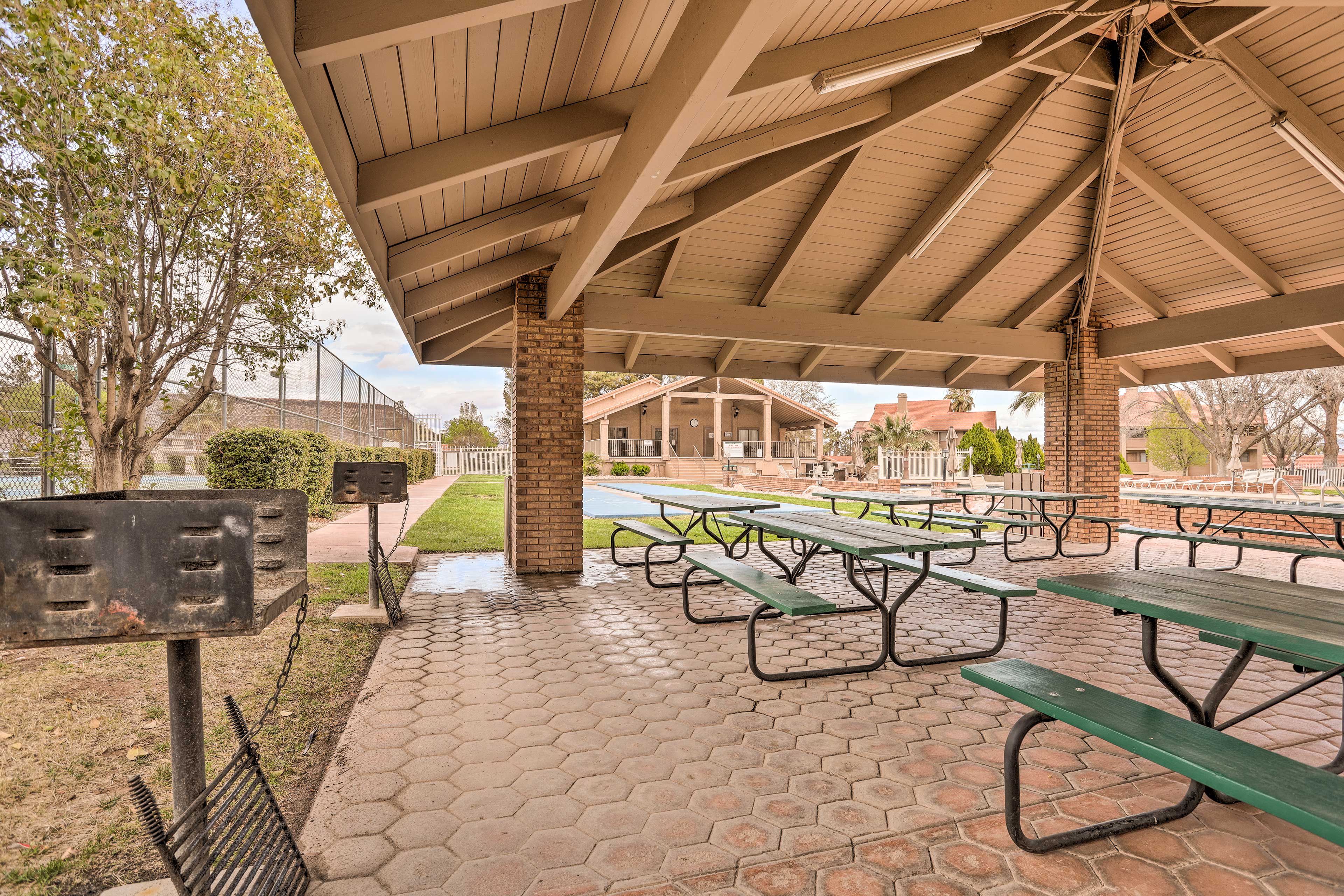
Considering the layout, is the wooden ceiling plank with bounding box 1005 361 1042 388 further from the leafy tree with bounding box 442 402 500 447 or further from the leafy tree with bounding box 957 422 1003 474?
the leafy tree with bounding box 442 402 500 447

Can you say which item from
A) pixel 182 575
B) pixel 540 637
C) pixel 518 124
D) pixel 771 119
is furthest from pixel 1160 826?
pixel 771 119

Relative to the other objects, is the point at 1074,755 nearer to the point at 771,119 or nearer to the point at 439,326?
the point at 771,119

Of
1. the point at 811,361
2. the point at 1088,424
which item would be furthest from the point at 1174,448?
the point at 811,361

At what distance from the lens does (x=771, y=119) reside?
17.3 feet

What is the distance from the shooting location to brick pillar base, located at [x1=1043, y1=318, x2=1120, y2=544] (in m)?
10.0

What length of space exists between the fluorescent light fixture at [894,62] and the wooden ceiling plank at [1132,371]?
8.89 m

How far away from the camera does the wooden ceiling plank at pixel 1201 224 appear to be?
7.23m

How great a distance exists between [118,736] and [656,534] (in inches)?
179

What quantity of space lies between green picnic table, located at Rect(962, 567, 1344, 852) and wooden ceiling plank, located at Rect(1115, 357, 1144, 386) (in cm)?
973

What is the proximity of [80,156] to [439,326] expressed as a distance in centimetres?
334

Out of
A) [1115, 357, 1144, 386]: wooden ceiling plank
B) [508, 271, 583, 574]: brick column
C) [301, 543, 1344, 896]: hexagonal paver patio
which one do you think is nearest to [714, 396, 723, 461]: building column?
[1115, 357, 1144, 386]: wooden ceiling plank

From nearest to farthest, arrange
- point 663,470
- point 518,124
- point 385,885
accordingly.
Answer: point 385,885 → point 518,124 → point 663,470

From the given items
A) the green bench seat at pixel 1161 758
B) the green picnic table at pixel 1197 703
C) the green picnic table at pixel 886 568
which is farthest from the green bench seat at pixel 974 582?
the green bench seat at pixel 1161 758

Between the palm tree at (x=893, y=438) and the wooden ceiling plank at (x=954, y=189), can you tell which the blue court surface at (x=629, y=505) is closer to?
the wooden ceiling plank at (x=954, y=189)
